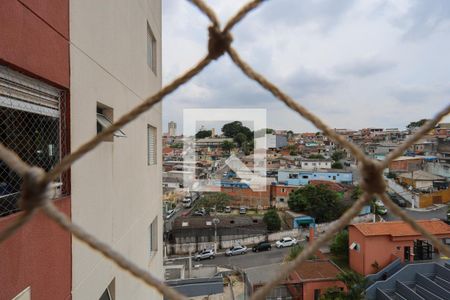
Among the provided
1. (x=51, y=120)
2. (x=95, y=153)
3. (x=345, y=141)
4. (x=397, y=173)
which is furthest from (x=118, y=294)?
(x=397, y=173)

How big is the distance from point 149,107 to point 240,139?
94.9 feet

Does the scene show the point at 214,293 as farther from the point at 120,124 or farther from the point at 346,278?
the point at 120,124

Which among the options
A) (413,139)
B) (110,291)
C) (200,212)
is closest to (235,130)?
(200,212)

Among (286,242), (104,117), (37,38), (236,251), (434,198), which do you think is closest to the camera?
(37,38)

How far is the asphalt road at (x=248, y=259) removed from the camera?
12305 mm

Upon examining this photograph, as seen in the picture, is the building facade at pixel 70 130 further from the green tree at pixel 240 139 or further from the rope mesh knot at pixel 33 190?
the green tree at pixel 240 139

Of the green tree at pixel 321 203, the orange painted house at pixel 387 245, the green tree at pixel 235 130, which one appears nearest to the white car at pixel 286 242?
the green tree at pixel 321 203

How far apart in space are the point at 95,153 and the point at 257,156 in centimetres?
2525

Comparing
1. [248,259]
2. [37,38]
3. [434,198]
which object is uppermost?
[37,38]

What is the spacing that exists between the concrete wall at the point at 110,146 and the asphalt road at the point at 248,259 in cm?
958

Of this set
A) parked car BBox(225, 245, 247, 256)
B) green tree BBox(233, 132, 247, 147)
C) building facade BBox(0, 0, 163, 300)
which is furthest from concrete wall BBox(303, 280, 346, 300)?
green tree BBox(233, 132, 247, 147)

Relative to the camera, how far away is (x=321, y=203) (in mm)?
15641

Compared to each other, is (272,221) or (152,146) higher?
(152,146)

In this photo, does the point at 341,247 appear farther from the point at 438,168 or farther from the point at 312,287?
the point at 438,168
